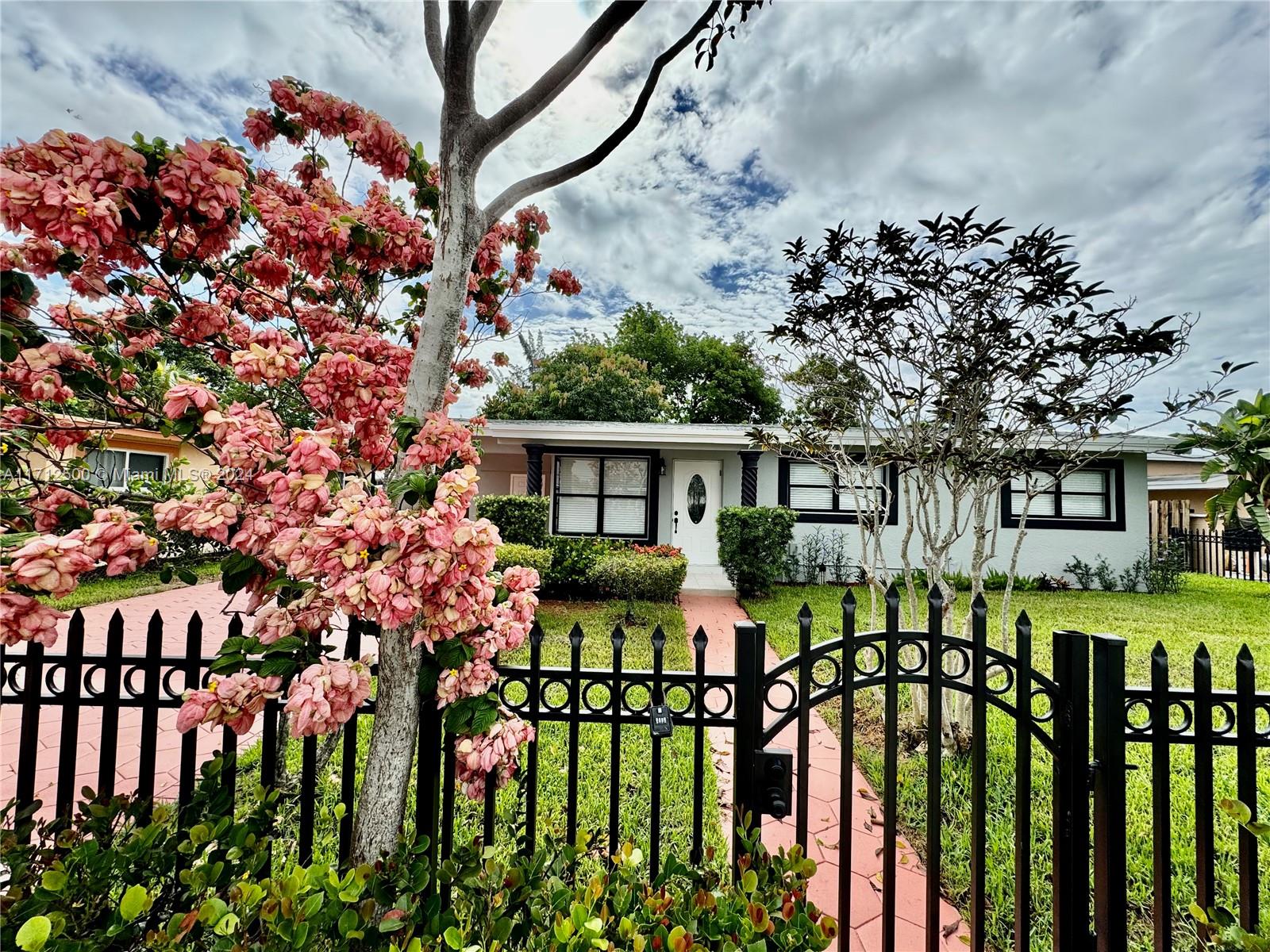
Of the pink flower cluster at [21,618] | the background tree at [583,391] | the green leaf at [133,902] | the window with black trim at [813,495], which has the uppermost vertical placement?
the background tree at [583,391]

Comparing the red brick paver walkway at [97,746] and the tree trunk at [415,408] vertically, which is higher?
the tree trunk at [415,408]

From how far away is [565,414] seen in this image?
1962cm

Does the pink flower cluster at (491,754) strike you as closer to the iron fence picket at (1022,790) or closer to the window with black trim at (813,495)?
the iron fence picket at (1022,790)

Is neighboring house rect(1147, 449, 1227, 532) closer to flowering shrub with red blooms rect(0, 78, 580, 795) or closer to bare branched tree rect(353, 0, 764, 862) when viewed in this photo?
bare branched tree rect(353, 0, 764, 862)

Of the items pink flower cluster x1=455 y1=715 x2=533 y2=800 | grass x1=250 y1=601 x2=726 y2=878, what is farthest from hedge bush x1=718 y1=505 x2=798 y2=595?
pink flower cluster x1=455 y1=715 x2=533 y2=800

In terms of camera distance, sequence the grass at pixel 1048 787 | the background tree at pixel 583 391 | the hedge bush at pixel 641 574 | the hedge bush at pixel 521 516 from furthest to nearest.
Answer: the background tree at pixel 583 391, the hedge bush at pixel 521 516, the hedge bush at pixel 641 574, the grass at pixel 1048 787

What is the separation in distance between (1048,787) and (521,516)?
7.09 metres

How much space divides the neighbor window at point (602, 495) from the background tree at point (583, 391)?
29.1ft

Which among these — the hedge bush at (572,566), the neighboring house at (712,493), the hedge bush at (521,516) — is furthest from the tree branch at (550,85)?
the neighboring house at (712,493)

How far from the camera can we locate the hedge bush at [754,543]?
827 cm

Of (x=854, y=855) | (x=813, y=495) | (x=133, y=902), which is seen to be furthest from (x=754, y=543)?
(x=133, y=902)

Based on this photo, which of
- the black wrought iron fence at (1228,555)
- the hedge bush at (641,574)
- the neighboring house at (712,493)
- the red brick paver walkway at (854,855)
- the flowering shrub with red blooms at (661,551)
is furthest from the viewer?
the black wrought iron fence at (1228,555)

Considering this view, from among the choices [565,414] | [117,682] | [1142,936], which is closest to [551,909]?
[117,682]

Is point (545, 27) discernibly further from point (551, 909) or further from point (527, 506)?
point (527, 506)
